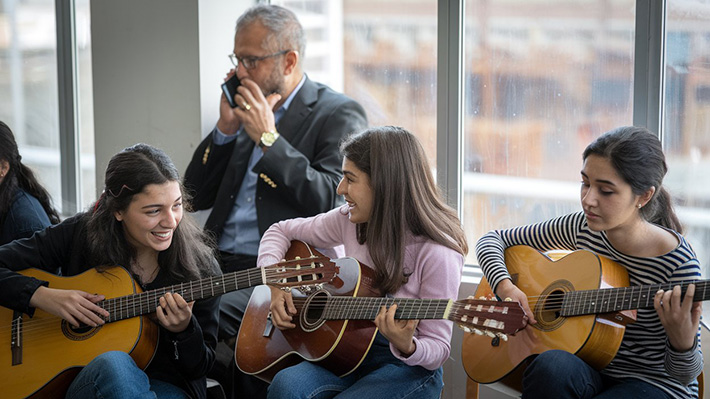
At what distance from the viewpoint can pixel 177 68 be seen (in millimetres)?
3605

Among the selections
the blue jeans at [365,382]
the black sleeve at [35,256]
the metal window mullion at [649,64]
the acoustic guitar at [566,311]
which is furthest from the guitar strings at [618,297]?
the black sleeve at [35,256]

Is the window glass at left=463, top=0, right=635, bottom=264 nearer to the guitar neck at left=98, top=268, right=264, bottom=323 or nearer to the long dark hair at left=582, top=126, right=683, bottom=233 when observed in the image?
the long dark hair at left=582, top=126, right=683, bottom=233

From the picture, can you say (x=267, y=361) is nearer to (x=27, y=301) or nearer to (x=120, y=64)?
(x=27, y=301)

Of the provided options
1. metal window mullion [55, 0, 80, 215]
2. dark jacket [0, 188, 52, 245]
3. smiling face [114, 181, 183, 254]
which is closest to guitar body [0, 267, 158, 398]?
smiling face [114, 181, 183, 254]

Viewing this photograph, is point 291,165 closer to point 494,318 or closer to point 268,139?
point 268,139

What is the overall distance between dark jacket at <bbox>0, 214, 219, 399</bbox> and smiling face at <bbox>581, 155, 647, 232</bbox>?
110cm

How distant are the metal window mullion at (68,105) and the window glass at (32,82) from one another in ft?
0.18

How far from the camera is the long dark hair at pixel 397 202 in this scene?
7.68 feet

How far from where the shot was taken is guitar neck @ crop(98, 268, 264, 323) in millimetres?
2279

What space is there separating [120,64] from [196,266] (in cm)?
167

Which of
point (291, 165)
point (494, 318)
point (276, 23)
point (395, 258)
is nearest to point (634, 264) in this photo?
point (494, 318)

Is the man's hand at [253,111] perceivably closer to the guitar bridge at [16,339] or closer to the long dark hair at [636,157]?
the guitar bridge at [16,339]

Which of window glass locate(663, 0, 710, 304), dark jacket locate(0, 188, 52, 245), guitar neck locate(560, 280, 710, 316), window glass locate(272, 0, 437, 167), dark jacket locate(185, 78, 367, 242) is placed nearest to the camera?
guitar neck locate(560, 280, 710, 316)

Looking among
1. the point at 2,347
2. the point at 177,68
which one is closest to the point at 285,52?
the point at 177,68
